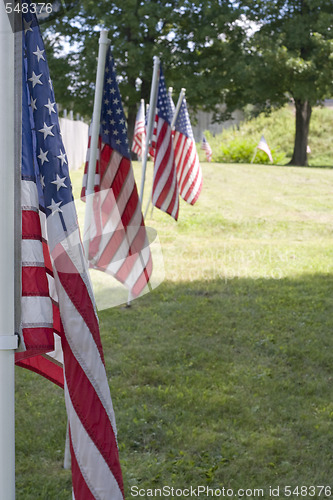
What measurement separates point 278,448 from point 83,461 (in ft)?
6.26

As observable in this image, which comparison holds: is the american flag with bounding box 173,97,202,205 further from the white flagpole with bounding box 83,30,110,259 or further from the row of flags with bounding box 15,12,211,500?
the row of flags with bounding box 15,12,211,500

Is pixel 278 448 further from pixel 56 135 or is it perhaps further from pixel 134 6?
pixel 134 6

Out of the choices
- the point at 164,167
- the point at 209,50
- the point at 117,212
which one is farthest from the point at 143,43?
the point at 117,212

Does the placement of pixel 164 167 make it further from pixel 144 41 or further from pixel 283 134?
pixel 283 134

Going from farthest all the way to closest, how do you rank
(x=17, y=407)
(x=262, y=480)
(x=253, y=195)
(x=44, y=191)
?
(x=253, y=195) < (x=17, y=407) < (x=262, y=480) < (x=44, y=191)

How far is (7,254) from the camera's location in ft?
7.16

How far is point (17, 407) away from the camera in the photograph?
4.60 meters

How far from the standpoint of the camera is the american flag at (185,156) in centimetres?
1096

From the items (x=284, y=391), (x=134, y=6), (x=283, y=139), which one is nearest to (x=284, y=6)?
(x=134, y=6)

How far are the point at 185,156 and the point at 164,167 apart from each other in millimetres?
2682

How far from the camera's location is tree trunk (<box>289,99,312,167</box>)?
2820 cm

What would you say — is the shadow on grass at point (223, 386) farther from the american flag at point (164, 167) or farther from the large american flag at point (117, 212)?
the american flag at point (164, 167)

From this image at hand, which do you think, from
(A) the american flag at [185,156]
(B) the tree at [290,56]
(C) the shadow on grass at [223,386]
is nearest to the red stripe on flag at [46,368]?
(C) the shadow on grass at [223,386]

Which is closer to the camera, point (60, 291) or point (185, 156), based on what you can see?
point (60, 291)
